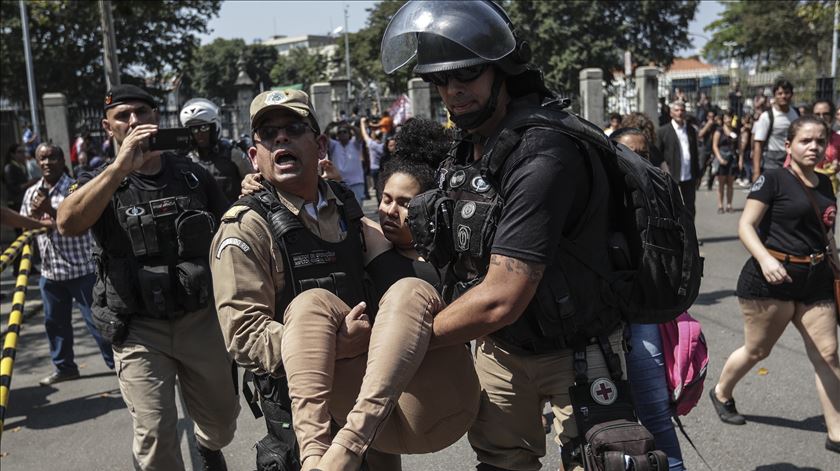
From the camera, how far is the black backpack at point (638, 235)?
247 centimetres

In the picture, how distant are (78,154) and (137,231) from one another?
46.9ft

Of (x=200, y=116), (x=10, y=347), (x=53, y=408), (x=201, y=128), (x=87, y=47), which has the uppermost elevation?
(x=87, y=47)

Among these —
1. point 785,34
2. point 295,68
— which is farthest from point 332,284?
point 295,68

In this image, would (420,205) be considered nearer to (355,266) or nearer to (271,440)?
(355,266)

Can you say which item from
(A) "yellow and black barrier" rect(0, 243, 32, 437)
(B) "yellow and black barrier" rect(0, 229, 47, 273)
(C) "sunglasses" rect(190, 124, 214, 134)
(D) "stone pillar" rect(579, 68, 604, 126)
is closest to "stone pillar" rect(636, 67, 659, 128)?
(D) "stone pillar" rect(579, 68, 604, 126)

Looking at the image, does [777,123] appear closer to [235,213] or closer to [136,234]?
[136,234]

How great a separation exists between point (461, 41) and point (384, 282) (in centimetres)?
103

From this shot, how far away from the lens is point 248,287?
268 cm

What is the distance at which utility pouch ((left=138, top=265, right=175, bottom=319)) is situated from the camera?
3.80m

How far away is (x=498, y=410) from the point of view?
2.82m

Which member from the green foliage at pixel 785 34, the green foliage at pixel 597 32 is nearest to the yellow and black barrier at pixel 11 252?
the green foliage at pixel 597 32

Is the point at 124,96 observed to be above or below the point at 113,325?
above

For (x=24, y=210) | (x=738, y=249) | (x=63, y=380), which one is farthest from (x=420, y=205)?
(x=738, y=249)

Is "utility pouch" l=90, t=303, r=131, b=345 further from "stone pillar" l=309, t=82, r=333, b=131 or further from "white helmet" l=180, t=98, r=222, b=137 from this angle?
"stone pillar" l=309, t=82, r=333, b=131
